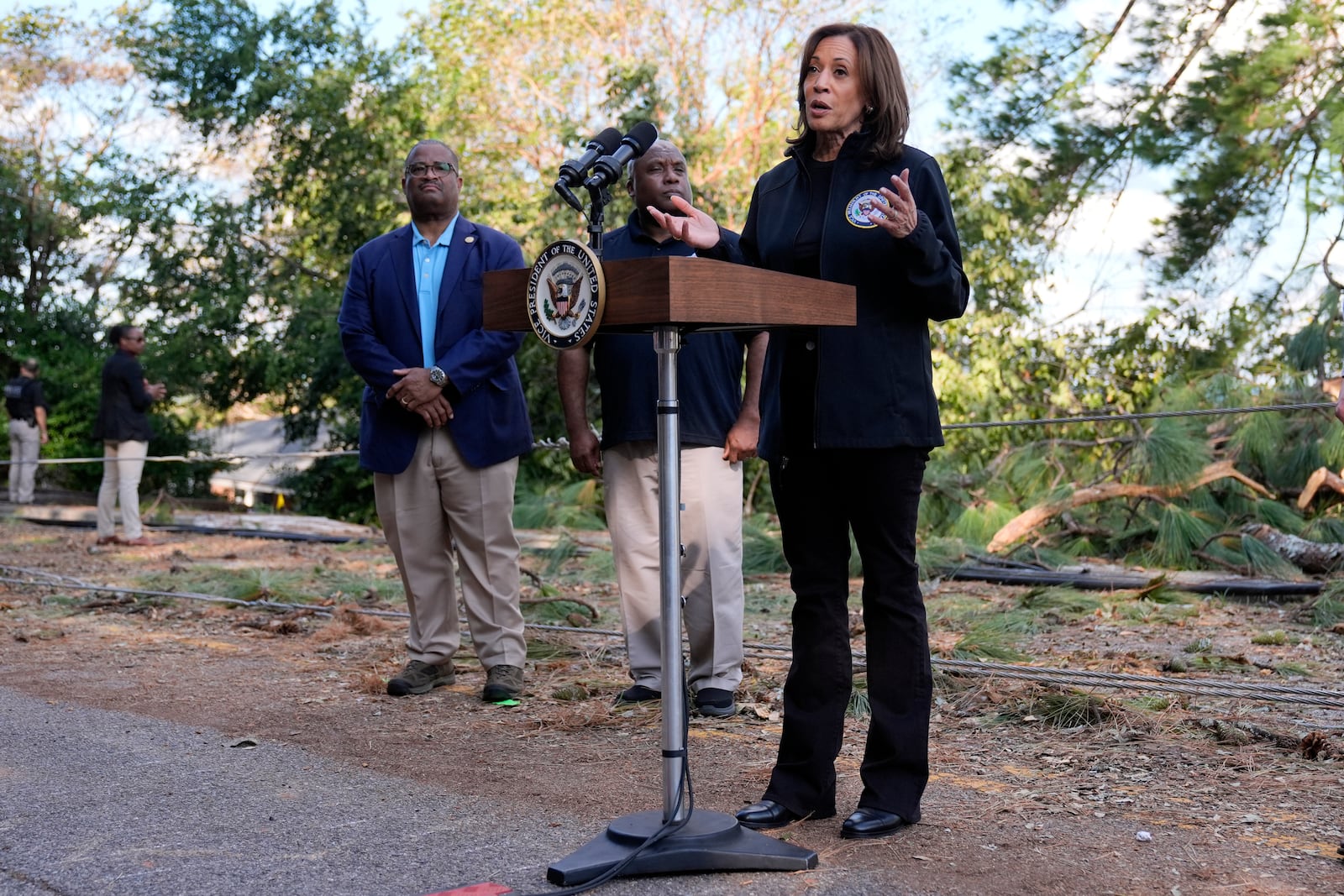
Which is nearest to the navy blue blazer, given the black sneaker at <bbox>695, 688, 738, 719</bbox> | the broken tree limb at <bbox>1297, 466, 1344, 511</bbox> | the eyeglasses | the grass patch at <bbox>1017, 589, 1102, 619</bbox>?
the eyeglasses

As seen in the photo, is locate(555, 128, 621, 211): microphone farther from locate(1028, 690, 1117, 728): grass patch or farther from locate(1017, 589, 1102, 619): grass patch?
locate(1017, 589, 1102, 619): grass patch

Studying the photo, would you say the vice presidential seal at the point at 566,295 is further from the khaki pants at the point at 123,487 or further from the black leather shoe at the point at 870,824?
the khaki pants at the point at 123,487

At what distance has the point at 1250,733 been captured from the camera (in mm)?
3566

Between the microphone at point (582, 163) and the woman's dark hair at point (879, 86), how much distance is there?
0.40 metres

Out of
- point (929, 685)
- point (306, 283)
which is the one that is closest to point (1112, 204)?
point (929, 685)

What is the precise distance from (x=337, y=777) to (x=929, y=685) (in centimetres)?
147

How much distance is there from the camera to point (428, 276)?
4.47m

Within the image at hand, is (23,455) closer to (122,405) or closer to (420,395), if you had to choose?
(122,405)

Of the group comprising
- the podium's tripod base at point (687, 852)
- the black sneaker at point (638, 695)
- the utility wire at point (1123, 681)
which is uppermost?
the utility wire at point (1123, 681)

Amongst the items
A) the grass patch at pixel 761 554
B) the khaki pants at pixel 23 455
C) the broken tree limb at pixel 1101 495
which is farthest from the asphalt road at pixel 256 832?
the khaki pants at pixel 23 455

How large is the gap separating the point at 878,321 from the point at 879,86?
478mm

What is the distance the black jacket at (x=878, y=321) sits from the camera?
275cm

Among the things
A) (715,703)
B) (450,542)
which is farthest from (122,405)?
(715,703)

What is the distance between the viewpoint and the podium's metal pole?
2502 millimetres
